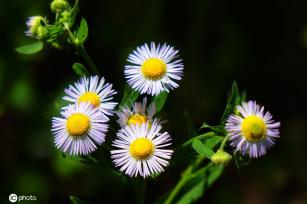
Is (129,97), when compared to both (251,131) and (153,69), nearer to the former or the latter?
(153,69)

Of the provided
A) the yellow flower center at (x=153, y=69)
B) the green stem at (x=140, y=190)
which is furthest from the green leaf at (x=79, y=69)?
the green stem at (x=140, y=190)

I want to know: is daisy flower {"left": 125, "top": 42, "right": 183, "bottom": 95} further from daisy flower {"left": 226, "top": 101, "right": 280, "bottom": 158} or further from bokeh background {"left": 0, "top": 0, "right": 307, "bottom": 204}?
bokeh background {"left": 0, "top": 0, "right": 307, "bottom": 204}

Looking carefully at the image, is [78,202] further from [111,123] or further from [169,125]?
[169,125]

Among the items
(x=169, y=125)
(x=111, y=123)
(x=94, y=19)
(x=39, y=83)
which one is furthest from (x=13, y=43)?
(x=111, y=123)

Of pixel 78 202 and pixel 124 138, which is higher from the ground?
pixel 124 138

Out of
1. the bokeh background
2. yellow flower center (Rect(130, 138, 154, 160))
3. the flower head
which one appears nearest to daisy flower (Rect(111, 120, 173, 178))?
yellow flower center (Rect(130, 138, 154, 160))

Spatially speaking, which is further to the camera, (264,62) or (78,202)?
(264,62)

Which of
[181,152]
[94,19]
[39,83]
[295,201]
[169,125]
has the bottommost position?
[295,201]
